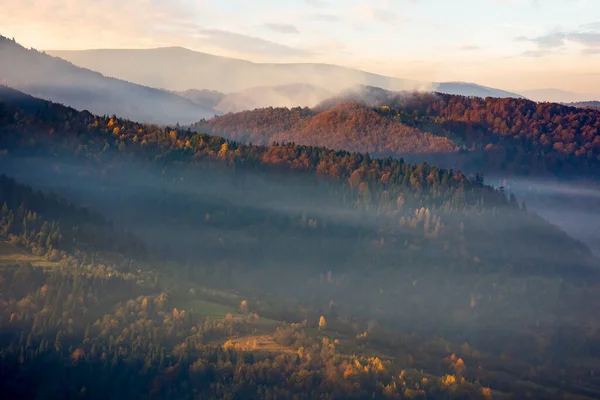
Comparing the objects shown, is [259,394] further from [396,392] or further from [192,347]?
[396,392]

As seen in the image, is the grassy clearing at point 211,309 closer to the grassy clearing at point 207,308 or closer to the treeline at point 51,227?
the grassy clearing at point 207,308

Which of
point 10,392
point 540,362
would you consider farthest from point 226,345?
point 540,362

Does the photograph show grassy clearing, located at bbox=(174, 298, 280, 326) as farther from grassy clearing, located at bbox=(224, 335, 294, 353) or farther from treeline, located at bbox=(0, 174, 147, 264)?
treeline, located at bbox=(0, 174, 147, 264)

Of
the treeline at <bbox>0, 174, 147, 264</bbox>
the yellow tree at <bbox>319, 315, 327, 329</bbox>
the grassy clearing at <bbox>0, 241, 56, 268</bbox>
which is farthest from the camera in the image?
the yellow tree at <bbox>319, 315, 327, 329</bbox>

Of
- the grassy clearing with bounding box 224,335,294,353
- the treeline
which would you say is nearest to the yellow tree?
the grassy clearing with bounding box 224,335,294,353

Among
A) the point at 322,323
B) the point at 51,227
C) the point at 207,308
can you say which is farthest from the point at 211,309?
the point at 51,227

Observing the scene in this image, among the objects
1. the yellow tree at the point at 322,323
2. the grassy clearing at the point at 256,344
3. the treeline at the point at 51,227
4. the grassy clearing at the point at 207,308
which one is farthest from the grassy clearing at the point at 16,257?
the yellow tree at the point at 322,323

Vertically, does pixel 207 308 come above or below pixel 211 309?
above

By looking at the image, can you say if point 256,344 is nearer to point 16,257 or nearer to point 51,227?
point 16,257

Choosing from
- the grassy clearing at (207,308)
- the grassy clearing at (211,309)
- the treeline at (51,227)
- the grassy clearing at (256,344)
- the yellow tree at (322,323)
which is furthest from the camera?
the yellow tree at (322,323)
